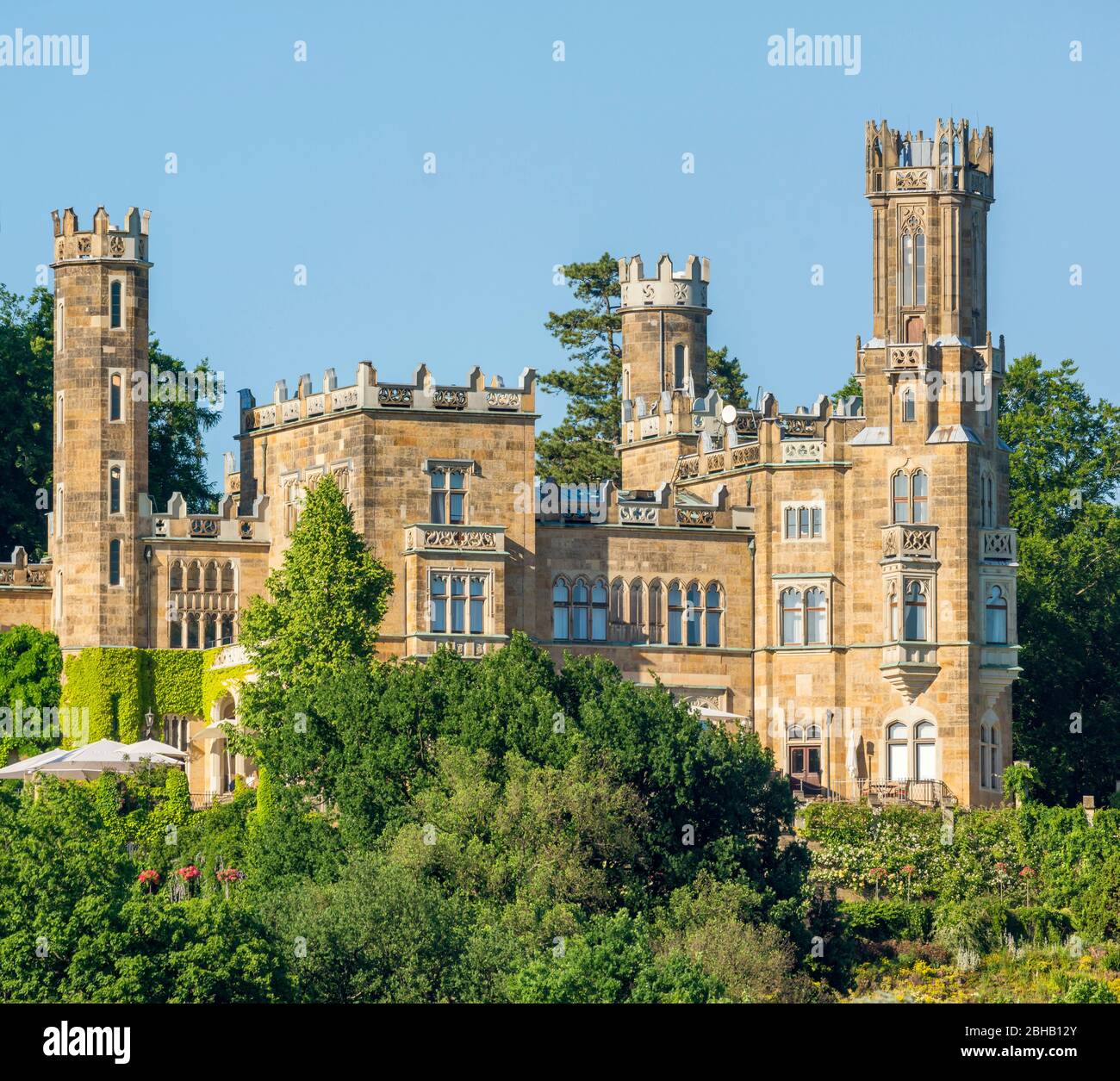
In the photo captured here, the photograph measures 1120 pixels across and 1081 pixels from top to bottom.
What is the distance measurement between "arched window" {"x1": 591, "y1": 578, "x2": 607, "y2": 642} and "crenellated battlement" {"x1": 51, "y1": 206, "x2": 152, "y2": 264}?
46.6ft

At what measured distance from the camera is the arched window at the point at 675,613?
95000 mm

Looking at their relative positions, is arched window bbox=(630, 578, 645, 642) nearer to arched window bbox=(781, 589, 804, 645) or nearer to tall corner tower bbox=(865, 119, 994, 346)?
arched window bbox=(781, 589, 804, 645)

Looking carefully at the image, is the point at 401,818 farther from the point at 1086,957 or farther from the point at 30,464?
the point at 30,464

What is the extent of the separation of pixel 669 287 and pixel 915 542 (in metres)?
17.3

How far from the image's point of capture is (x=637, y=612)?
94.9 meters

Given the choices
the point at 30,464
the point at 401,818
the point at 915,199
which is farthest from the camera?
the point at 30,464

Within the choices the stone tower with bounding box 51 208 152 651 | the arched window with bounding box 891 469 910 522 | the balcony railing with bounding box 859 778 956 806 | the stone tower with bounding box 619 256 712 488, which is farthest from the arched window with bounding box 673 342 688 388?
the balcony railing with bounding box 859 778 956 806

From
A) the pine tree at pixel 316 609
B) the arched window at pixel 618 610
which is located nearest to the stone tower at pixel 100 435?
the pine tree at pixel 316 609

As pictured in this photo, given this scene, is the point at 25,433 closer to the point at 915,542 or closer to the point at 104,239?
the point at 104,239

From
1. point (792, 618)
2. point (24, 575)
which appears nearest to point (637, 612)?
point (792, 618)

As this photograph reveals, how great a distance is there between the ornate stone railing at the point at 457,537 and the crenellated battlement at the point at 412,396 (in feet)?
9.82
